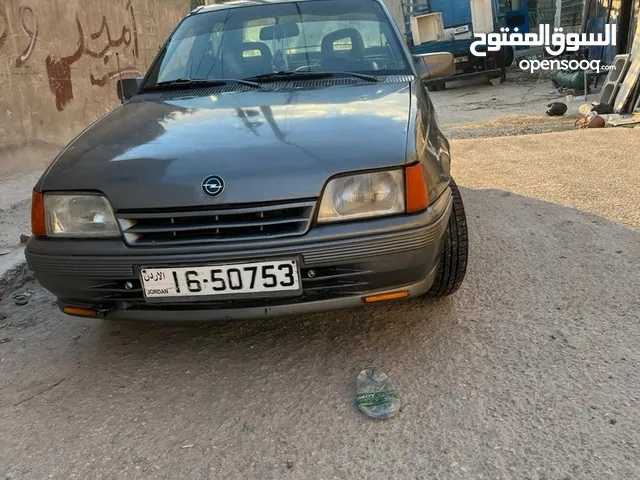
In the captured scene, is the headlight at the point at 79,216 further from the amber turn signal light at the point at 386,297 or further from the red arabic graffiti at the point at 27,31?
the red arabic graffiti at the point at 27,31

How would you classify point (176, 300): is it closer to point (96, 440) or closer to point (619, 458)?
point (96, 440)

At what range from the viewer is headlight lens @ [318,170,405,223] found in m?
2.04

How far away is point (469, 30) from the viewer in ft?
47.4

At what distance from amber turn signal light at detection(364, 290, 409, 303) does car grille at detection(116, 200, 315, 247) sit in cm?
36

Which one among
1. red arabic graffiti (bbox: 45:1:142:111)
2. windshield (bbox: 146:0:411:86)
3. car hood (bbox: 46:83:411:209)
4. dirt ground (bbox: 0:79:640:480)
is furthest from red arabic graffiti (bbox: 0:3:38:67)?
car hood (bbox: 46:83:411:209)

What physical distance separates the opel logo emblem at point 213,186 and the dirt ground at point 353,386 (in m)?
0.78

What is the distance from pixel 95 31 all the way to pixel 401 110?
20.3 feet

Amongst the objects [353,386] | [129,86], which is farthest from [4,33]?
[353,386]

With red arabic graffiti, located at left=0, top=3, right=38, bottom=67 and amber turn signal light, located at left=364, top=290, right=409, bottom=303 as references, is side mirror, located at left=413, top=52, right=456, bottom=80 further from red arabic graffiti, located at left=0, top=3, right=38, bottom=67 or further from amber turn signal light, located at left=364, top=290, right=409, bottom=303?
red arabic graffiti, located at left=0, top=3, right=38, bottom=67

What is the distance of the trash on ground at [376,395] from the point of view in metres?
2.03

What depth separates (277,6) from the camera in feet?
11.4

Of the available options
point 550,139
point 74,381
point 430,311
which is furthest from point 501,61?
point 74,381

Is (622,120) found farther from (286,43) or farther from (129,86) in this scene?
(129,86)

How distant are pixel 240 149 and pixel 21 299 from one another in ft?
6.39
